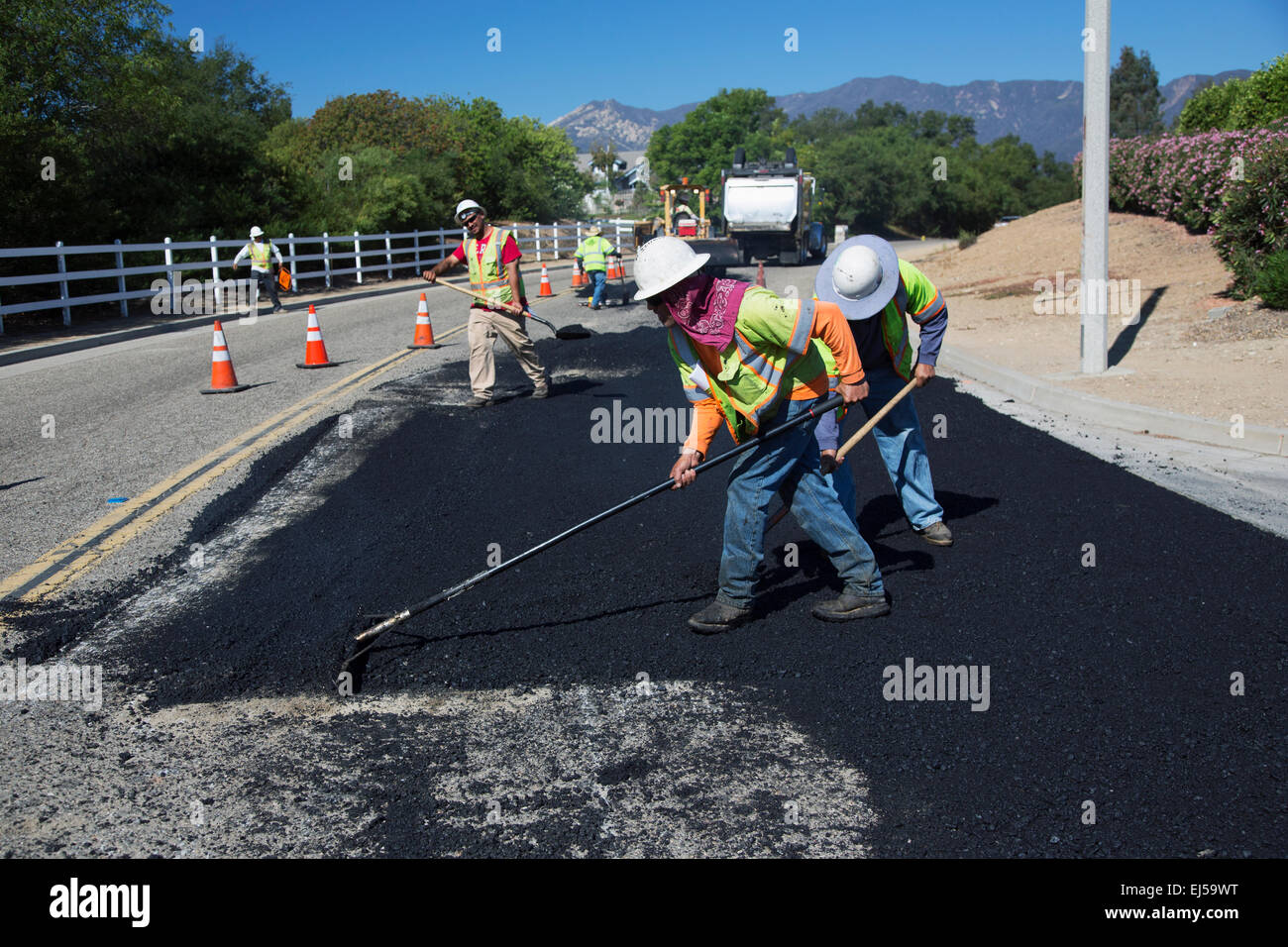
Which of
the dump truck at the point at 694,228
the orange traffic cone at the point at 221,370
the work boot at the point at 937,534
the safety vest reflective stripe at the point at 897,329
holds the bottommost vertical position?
the work boot at the point at 937,534

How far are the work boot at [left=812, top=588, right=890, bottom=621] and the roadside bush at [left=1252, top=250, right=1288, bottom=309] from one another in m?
9.33

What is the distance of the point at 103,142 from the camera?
2330 cm

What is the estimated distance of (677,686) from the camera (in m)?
3.93

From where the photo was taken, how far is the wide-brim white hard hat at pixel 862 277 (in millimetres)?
4934

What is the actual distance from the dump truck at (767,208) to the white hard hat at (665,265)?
29.1m

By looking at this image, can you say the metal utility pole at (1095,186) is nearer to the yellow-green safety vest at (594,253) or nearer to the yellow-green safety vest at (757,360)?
the yellow-green safety vest at (757,360)

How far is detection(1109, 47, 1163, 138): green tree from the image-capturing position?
277ft

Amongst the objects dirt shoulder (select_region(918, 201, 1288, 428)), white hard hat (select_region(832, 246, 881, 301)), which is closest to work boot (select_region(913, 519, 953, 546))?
white hard hat (select_region(832, 246, 881, 301))

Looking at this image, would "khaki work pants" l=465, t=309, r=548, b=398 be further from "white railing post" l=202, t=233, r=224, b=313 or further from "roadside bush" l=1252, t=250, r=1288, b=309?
"white railing post" l=202, t=233, r=224, b=313

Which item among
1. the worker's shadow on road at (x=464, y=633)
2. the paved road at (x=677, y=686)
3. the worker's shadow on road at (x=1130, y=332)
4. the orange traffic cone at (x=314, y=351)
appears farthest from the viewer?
the orange traffic cone at (x=314, y=351)

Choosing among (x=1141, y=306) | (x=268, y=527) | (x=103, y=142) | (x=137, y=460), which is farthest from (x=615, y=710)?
(x=103, y=142)

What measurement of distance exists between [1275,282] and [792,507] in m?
9.46

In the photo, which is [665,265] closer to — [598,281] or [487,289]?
[487,289]

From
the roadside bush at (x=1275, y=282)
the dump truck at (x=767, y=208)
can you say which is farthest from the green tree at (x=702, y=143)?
the roadside bush at (x=1275, y=282)
